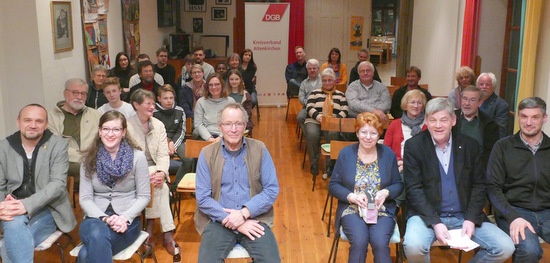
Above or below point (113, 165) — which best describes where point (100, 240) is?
below

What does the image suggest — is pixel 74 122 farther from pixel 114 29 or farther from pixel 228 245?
pixel 114 29

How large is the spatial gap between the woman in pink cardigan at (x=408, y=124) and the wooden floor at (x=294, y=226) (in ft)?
3.07

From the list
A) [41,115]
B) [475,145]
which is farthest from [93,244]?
[475,145]

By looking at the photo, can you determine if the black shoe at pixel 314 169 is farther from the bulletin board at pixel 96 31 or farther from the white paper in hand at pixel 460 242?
the bulletin board at pixel 96 31

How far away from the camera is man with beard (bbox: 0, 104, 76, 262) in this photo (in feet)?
12.0

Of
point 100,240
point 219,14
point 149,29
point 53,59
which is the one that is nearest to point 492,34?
point 53,59

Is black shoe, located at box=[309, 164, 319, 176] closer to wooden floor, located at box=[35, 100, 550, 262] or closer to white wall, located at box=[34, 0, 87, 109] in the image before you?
wooden floor, located at box=[35, 100, 550, 262]

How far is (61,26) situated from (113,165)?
11.0 feet

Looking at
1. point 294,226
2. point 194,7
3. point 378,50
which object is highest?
point 194,7

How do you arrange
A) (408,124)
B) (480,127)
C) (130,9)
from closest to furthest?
(480,127), (408,124), (130,9)

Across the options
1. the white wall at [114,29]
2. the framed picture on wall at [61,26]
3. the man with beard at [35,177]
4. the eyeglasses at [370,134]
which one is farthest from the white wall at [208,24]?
the eyeglasses at [370,134]

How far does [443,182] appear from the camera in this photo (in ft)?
12.2

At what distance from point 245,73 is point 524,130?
6.17 meters

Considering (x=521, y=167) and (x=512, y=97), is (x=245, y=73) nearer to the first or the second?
(x=512, y=97)
